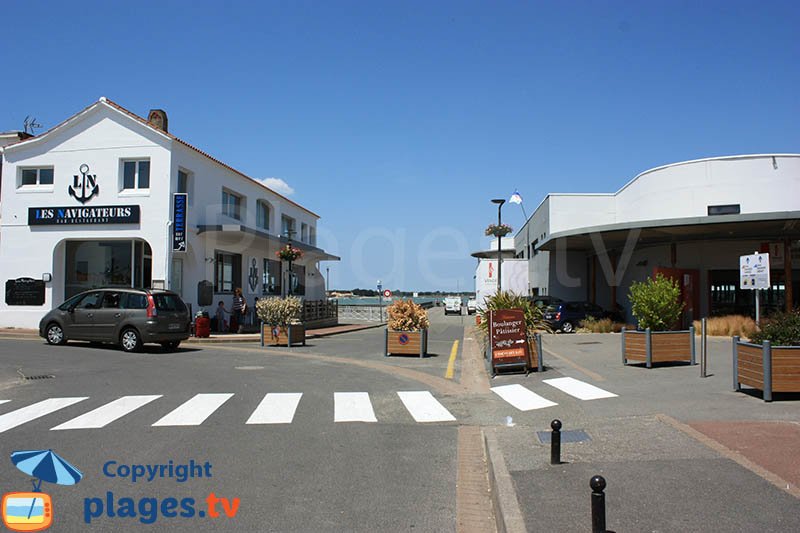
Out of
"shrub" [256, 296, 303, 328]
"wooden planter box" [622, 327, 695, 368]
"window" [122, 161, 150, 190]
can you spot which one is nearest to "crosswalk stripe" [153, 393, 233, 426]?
"wooden planter box" [622, 327, 695, 368]

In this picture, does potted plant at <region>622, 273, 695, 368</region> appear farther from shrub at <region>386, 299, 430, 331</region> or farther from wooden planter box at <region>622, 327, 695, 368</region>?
shrub at <region>386, 299, 430, 331</region>

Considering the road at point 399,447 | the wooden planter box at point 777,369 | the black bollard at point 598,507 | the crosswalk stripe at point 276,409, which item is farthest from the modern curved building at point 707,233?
the black bollard at point 598,507

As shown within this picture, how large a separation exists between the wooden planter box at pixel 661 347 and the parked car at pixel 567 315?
12875mm

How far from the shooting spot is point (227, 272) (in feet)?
95.2

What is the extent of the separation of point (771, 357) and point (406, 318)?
1003cm

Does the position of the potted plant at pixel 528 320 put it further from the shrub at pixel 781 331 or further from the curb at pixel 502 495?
the curb at pixel 502 495

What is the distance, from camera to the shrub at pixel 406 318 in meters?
17.9

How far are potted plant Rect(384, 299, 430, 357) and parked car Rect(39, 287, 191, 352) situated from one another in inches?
247

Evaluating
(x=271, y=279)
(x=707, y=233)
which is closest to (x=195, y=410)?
(x=707, y=233)

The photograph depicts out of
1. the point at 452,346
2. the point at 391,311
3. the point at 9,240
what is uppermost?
the point at 9,240

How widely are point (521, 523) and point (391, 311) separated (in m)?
13.4

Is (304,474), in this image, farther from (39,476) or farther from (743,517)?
(743,517)

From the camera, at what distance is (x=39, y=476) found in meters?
6.15

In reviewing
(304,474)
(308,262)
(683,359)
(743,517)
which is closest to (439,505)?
(304,474)
